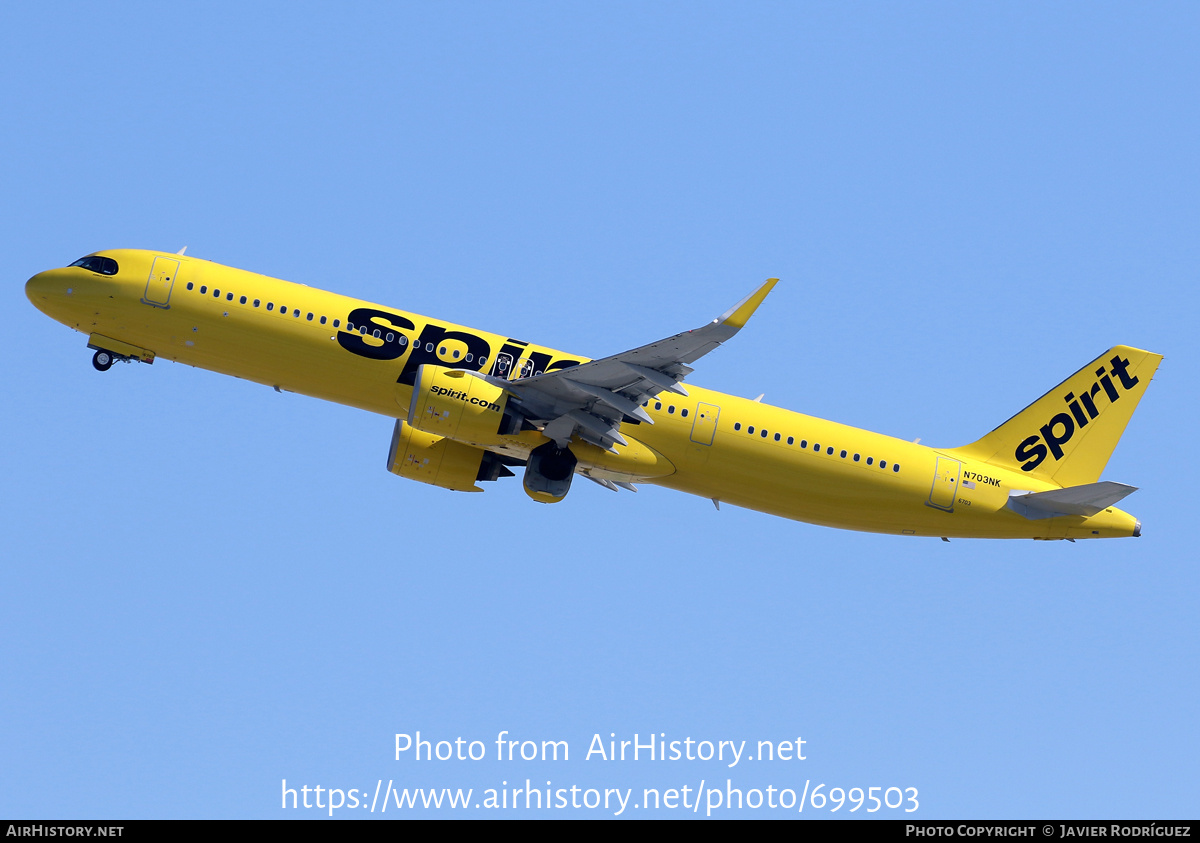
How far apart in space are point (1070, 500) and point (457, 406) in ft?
63.3

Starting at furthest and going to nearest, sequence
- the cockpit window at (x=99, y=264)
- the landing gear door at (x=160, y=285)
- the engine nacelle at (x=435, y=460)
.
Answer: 1. the engine nacelle at (x=435, y=460)
2. the cockpit window at (x=99, y=264)
3. the landing gear door at (x=160, y=285)

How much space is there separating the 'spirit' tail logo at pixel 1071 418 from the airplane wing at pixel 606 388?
41.1 feet

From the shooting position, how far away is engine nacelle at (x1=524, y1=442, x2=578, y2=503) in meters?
38.7

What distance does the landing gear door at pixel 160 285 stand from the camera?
38531 mm

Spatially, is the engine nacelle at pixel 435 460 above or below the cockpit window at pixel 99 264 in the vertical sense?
below

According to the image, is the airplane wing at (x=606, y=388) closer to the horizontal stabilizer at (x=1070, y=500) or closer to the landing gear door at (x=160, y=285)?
the landing gear door at (x=160, y=285)

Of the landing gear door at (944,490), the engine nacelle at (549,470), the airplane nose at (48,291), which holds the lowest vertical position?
the engine nacelle at (549,470)

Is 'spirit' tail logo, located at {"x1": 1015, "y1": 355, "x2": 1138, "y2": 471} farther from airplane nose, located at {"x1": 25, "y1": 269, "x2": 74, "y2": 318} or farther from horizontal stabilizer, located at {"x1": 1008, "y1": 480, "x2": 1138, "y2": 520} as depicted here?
airplane nose, located at {"x1": 25, "y1": 269, "x2": 74, "y2": 318}

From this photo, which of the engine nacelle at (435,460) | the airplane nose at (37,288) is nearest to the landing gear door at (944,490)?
the engine nacelle at (435,460)

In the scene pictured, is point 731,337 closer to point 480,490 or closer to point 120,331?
point 480,490

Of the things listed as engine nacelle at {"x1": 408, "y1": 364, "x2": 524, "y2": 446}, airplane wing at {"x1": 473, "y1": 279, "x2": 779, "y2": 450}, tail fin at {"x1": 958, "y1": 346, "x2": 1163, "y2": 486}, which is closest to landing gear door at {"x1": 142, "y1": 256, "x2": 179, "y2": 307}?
engine nacelle at {"x1": 408, "y1": 364, "x2": 524, "y2": 446}

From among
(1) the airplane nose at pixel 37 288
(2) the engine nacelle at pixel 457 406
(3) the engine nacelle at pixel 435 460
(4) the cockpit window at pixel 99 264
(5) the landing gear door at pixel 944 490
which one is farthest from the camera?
(5) the landing gear door at pixel 944 490

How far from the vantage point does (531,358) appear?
128ft

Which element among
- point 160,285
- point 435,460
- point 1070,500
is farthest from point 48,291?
point 1070,500
